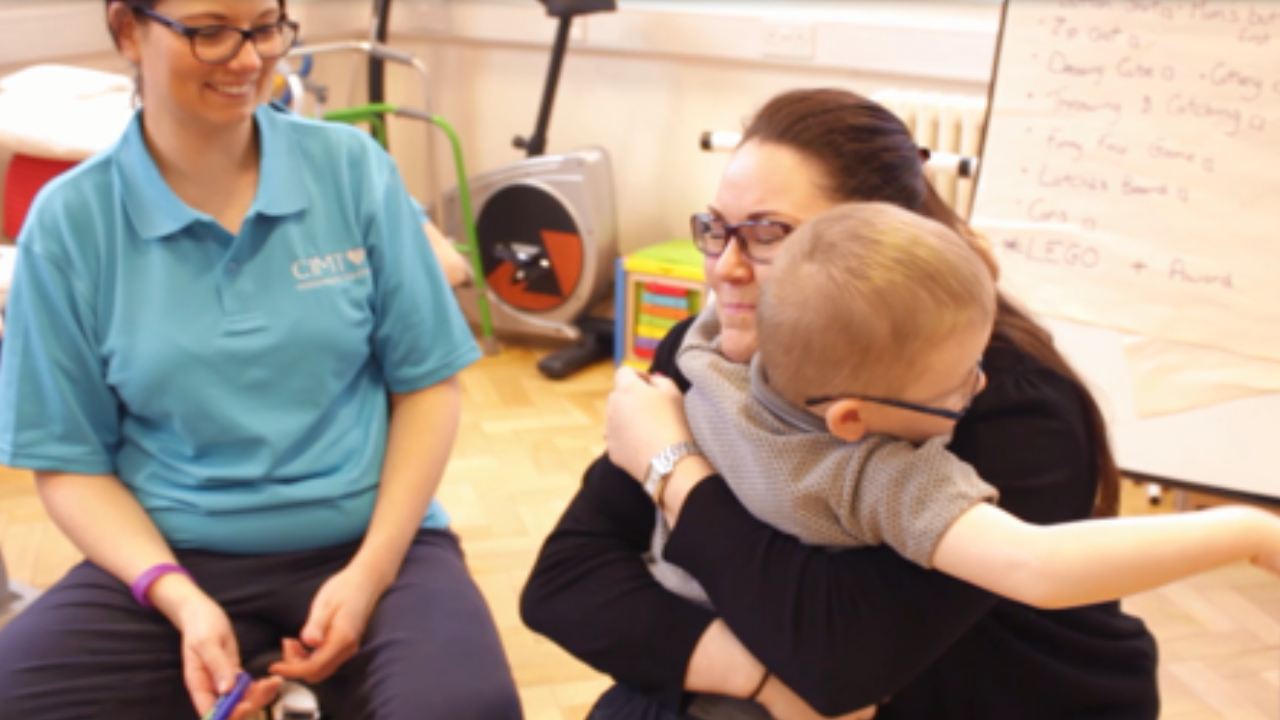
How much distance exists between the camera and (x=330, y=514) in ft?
4.67

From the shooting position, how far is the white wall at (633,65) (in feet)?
9.77

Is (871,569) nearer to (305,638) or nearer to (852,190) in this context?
(852,190)

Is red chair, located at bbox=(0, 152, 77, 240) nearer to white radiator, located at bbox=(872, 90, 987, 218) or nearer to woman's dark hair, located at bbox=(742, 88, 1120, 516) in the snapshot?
woman's dark hair, located at bbox=(742, 88, 1120, 516)

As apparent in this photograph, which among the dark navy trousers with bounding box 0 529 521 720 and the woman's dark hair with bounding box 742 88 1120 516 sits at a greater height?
the woman's dark hair with bounding box 742 88 1120 516

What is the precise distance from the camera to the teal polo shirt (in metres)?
1.33

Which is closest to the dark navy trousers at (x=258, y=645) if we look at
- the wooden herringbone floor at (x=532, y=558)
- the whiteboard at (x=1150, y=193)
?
the wooden herringbone floor at (x=532, y=558)

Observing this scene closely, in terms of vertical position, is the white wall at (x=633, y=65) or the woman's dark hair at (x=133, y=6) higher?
the woman's dark hair at (x=133, y=6)

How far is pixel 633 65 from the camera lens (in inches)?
140

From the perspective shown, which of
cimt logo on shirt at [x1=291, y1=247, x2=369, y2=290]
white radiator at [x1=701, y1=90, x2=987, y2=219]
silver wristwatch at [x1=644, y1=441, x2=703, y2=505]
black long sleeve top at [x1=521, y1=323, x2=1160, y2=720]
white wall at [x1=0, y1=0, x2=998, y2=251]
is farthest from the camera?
white wall at [x1=0, y1=0, x2=998, y2=251]

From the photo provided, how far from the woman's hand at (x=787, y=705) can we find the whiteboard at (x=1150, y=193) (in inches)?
56.2

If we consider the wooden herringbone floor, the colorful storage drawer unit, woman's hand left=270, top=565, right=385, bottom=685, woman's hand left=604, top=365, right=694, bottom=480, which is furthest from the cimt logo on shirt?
the colorful storage drawer unit

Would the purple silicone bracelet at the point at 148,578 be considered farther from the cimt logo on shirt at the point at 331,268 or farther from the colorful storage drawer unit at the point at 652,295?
the colorful storage drawer unit at the point at 652,295

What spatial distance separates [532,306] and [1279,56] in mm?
2216

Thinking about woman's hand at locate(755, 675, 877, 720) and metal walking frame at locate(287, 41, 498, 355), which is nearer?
woman's hand at locate(755, 675, 877, 720)
